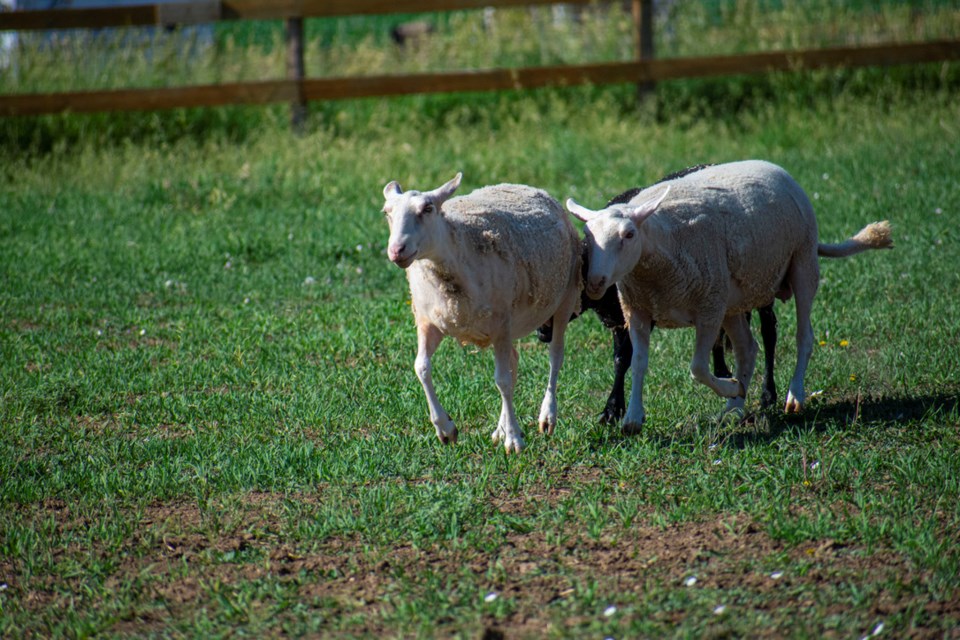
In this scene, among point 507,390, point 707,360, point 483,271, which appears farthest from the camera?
point 707,360

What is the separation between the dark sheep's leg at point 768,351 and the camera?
6188 mm

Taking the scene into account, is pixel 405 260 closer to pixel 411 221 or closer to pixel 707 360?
pixel 411 221

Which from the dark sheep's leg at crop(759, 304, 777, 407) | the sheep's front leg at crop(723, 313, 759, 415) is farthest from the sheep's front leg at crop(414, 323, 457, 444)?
the dark sheep's leg at crop(759, 304, 777, 407)

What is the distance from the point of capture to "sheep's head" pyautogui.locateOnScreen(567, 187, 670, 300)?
509 centimetres

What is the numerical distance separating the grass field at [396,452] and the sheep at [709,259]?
32 centimetres

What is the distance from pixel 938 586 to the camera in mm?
3723

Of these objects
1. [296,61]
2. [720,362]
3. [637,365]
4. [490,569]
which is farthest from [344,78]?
[490,569]

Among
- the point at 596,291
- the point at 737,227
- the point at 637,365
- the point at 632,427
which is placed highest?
the point at 737,227

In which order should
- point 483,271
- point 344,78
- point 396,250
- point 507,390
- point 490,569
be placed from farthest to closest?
point 344,78
point 507,390
point 483,271
point 396,250
point 490,569

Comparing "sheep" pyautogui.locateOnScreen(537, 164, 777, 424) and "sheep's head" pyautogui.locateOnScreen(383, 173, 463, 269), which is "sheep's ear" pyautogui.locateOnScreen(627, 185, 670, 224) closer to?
"sheep" pyautogui.locateOnScreen(537, 164, 777, 424)

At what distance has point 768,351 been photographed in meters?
6.40

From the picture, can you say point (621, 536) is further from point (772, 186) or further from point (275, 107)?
point (275, 107)

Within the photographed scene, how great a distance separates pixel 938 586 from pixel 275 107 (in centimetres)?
1132

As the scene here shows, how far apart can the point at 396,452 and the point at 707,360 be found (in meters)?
1.56
